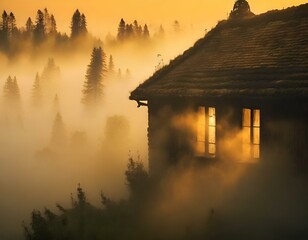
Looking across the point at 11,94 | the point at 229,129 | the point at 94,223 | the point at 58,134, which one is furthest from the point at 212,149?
the point at 11,94

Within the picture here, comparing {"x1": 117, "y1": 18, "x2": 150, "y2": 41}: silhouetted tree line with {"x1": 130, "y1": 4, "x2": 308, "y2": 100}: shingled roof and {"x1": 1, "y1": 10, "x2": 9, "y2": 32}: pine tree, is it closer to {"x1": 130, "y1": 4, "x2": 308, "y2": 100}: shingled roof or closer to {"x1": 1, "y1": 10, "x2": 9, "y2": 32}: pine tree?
{"x1": 1, "y1": 10, "x2": 9, "y2": 32}: pine tree

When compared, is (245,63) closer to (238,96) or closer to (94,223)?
(238,96)

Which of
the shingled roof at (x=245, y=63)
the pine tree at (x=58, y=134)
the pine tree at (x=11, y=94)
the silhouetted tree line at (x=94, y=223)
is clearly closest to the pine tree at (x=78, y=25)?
the pine tree at (x=11, y=94)

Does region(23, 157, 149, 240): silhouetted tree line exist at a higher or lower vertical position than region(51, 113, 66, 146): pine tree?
higher

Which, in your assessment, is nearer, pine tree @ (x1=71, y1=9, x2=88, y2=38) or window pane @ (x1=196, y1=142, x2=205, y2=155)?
window pane @ (x1=196, y1=142, x2=205, y2=155)

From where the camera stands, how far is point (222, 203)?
1310 cm

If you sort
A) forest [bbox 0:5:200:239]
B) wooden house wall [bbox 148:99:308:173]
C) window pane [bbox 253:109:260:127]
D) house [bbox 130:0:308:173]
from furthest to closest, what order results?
forest [bbox 0:5:200:239]
window pane [bbox 253:109:260:127]
house [bbox 130:0:308:173]
wooden house wall [bbox 148:99:308:173]

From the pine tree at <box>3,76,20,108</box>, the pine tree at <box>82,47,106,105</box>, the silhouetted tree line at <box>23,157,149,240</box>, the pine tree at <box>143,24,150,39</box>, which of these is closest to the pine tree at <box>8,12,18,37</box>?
the pine tree at <box>3,76,20,108</box>

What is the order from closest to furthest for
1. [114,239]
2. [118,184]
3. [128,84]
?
[114,239] < [118,184] < [128,84]

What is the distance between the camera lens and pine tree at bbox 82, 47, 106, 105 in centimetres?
8719

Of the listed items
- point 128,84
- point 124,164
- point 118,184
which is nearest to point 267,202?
point 118,184

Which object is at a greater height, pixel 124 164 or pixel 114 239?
pixel 114 239

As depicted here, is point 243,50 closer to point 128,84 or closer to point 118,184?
point 118,184

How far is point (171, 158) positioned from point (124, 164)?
21730 millimetres
